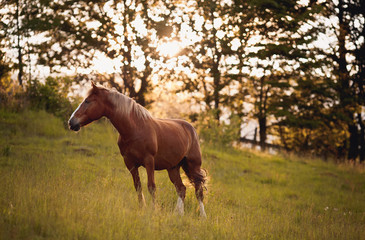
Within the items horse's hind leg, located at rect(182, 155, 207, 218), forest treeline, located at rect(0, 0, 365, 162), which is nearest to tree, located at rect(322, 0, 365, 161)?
forest treeline, located at rect(0, 0, 365, 162)

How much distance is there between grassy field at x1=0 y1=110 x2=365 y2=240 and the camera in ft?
14.2

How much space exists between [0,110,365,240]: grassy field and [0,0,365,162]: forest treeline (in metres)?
4.13

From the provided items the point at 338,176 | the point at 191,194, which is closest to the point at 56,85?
the point at 191,194

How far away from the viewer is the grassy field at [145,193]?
4.32m

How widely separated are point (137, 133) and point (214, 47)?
15307 mm

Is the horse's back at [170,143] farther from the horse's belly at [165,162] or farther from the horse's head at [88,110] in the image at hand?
the horse's head at [88,110]

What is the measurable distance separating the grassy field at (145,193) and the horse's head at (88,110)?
3.73 feet

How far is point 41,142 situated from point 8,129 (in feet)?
5.41

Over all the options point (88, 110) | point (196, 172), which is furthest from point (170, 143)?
A: point (88, 110)

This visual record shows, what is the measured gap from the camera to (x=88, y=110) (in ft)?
16.5

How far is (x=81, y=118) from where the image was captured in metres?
4.98

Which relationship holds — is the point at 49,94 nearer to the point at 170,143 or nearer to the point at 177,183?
the point at 177,183

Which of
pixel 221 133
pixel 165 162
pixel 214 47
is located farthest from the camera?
pixel 214 47

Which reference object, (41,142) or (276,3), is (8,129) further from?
(276,3)
